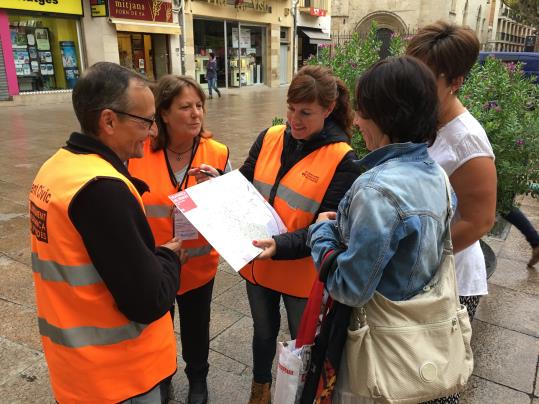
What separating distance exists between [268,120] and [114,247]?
37.1 feet

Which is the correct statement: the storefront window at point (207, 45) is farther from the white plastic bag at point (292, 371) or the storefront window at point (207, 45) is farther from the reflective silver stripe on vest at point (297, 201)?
the white plastic bag at point (292, 371)

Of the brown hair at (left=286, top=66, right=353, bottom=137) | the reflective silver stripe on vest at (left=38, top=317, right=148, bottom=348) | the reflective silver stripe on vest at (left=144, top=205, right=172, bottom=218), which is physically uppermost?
the brown hair at (left=286, top=66, right=353, bottom=137)

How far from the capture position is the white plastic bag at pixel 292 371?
4.95 ft

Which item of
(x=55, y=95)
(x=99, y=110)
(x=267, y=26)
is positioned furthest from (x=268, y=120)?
(x=267, y=26)

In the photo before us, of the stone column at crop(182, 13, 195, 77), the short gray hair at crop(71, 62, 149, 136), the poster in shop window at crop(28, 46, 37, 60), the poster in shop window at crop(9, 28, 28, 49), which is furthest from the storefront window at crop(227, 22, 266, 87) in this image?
the short gray hair at crop(71, 62, 149, 136)

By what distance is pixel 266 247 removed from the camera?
6.05ft

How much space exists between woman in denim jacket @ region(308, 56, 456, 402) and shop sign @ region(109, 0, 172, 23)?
16.8 metres

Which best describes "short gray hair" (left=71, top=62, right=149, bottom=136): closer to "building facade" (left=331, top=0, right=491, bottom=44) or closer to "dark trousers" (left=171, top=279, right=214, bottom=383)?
"dark trousers" (left=171, top=279, right=214, bottom=383)

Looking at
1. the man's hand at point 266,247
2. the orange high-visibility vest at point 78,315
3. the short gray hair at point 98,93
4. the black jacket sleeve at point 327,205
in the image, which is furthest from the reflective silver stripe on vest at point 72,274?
the black jacket sleeve at point 327,205

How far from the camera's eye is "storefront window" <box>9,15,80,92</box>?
563 inches

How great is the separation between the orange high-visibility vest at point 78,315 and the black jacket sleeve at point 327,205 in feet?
1.95

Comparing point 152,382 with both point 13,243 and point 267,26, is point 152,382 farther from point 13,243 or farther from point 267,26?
point 267,26

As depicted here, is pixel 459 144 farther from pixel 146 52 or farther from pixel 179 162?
pixel 146 52

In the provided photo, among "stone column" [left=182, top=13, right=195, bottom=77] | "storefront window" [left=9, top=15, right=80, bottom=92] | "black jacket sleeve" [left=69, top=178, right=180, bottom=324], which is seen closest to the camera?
"black jacket sleeve" [left=69, top=178, right=180, bottom=324]
